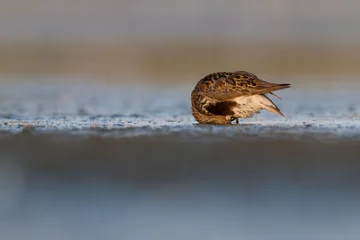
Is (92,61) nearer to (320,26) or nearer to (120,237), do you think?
(320,26)

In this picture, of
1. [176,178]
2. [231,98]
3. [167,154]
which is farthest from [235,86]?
[176,178]

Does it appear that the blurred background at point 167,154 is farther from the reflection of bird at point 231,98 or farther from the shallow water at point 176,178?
the reflection of bird at point 231,98

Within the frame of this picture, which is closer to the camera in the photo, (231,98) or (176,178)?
(176,178)

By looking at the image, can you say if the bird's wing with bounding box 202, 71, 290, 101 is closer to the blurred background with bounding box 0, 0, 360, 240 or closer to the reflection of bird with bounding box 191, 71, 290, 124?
the reflection of bird with bounding box 191, 71, 290, 124

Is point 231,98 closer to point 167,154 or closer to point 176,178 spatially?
point 167,154

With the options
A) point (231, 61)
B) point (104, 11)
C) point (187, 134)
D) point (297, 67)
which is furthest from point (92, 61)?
point (187, 134)

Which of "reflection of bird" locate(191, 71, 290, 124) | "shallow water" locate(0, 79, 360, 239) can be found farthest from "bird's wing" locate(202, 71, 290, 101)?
"shallow water" locate(0, 79, 360, 239)

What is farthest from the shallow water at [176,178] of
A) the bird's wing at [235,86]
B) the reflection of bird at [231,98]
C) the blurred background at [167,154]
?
the bird's wing at [235,86]
